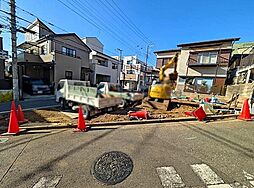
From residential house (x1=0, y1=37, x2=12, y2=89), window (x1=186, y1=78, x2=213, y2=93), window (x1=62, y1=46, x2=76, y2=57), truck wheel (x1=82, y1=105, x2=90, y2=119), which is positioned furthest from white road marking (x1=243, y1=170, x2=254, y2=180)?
window (x1=62, y1=46, x2=76, y2=57)

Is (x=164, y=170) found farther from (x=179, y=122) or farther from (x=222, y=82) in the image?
(x=222, y=82)

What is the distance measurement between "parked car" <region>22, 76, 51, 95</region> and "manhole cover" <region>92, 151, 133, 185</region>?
34.5ft

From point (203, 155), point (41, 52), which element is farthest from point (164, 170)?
point (41, 52)

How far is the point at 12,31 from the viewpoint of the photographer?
9.61 m

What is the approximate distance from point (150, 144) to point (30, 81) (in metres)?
13.3

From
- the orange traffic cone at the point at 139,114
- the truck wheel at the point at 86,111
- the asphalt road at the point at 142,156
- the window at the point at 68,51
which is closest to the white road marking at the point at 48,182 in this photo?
the asphalt road at the point at 142,156

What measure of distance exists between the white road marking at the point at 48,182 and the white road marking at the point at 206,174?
2451 millimetres

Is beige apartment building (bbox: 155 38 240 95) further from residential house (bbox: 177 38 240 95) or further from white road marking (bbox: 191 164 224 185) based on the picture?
white road marking (bbox: 191 164 224 185)

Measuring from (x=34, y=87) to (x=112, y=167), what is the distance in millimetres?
12457

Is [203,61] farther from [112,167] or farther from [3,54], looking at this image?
[3,54]

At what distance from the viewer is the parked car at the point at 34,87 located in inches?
455

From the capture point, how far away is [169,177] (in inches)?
91.6

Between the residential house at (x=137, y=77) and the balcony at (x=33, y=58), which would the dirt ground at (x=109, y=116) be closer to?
the residential house at (x=137, y=77)

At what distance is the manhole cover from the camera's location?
2.32 metres
